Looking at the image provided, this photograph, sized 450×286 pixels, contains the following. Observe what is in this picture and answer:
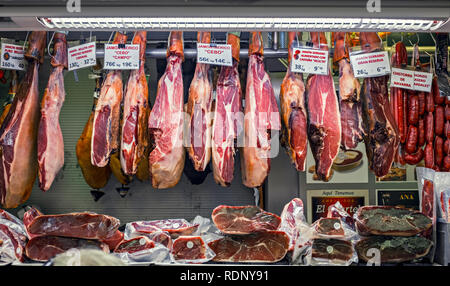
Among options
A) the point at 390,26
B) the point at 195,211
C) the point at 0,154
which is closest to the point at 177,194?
the point at 195,211

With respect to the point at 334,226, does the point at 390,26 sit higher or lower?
higher

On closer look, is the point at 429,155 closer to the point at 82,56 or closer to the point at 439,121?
the point at 439,121

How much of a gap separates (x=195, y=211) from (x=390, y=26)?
7.43 feet

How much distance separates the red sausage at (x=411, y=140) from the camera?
3.44 m

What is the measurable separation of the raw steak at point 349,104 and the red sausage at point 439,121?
3.07ft

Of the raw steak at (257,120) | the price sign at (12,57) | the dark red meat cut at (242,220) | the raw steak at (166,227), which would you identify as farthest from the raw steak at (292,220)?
the price sign at (12,57)

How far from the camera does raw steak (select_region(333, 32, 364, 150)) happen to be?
2.92m

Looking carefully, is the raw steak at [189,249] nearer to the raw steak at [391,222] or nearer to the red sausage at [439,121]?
the raw steak at [391,222]

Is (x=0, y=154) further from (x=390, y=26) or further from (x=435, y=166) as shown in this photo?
(x=435, y=166)

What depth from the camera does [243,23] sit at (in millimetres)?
2379

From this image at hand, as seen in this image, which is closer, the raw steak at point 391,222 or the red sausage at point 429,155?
the raw steak at point 391,222

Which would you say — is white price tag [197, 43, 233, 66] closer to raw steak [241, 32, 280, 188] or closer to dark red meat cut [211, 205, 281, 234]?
raw steak [241, 32, 280, 188]

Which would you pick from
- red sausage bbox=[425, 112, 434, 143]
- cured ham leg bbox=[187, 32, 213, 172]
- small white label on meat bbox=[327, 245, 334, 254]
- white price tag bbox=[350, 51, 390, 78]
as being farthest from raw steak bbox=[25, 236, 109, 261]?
red sausage bbox=[425, 112, 434, 143]
